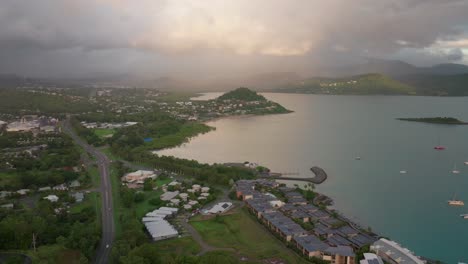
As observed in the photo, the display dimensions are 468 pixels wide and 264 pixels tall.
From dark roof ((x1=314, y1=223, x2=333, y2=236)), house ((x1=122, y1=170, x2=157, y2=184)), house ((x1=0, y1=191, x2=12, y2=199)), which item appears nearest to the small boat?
dark roof ((x1=314, y1=223, x2=333, y2=236))

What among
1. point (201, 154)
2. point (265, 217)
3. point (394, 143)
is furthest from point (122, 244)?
point (394, 143)

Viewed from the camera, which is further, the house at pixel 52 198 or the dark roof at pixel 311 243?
the house at pixel 52 198

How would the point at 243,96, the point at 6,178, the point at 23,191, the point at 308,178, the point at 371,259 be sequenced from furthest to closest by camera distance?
the point at 243,96
the point at 308,178
the point at 6,178
the point at 23,191
the point at 371,259

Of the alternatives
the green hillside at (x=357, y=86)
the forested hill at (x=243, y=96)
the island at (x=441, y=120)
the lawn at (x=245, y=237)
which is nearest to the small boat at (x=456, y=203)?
the lawn at (x=245, y=237)

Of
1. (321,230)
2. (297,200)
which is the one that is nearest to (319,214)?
(321,230)

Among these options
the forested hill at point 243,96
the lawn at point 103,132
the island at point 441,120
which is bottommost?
the lawn at point 103,132

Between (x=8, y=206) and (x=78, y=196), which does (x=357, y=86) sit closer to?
(x=78, y=196)

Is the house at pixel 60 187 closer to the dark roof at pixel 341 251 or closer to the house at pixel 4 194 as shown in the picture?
the house at pixel 4 194
